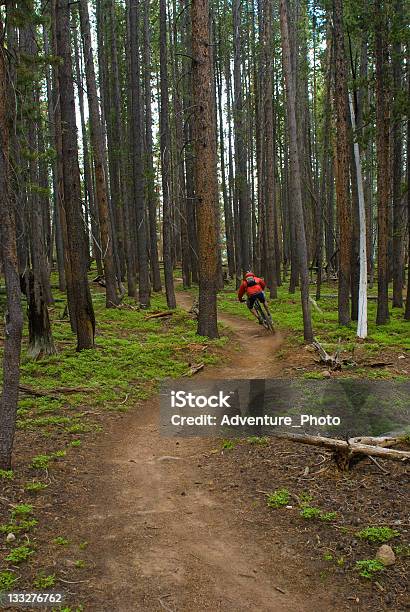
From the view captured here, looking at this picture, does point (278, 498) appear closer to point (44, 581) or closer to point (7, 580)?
point (44, 581)

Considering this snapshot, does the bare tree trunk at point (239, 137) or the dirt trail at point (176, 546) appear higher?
the bare tree trunk at point (239, 137)

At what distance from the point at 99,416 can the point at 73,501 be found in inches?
100

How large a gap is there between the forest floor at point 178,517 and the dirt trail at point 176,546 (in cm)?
1

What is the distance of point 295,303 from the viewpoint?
810 inches

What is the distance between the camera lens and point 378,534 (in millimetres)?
4395

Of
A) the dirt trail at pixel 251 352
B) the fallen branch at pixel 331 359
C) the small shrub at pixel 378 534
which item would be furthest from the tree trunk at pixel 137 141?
the small shrub at pixel 378 534

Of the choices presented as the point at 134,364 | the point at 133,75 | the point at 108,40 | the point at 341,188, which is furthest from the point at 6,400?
the point at 108,40

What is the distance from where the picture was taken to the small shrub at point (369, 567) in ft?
12.9

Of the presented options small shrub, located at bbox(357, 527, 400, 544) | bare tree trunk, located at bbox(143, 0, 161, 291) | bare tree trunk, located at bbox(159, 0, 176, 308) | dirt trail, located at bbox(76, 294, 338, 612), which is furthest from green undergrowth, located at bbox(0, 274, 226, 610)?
bare tree trunk, located at bbox(143, 0, 161, 291)

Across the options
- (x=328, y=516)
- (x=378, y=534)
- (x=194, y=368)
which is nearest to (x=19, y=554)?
(x=328, y=516)

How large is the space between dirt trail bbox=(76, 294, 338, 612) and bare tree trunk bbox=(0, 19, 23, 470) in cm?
119

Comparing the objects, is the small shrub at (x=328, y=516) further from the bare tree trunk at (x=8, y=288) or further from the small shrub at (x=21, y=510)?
the bare tree trunk at (x=8, y=288)

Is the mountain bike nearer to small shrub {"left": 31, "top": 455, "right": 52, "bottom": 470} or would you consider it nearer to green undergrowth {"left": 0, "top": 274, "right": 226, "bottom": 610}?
green undergrowth {"left": 0, "top": 274, "right": 226, "bottom": 610}

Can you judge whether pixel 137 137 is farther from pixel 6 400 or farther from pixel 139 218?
pixel 6 400
